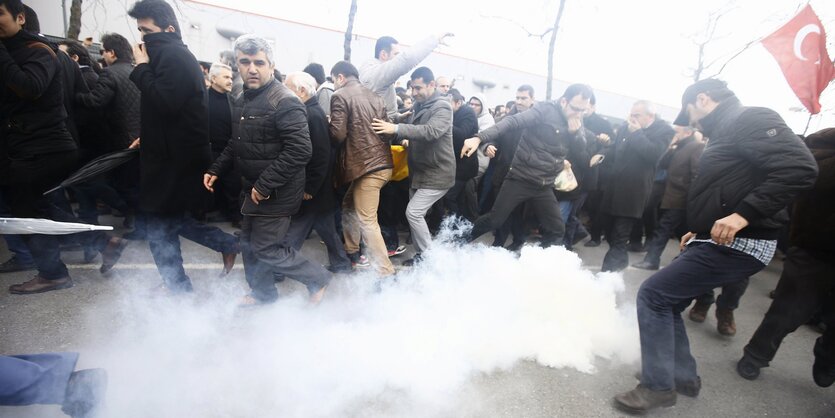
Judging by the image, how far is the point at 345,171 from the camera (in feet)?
12.3

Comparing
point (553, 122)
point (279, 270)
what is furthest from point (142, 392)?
point (553, 122)

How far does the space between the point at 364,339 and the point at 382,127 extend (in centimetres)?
180

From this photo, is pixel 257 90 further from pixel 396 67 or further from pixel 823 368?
pixel 823 368

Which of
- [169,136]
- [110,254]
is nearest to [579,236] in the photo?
[169,136]

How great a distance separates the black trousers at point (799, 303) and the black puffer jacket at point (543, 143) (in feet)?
6.58

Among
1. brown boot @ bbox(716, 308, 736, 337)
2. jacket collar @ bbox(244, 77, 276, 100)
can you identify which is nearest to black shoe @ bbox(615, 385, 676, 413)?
brown boot @ bbox(716, 308, 736, 337)

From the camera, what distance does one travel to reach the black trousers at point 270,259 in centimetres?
302

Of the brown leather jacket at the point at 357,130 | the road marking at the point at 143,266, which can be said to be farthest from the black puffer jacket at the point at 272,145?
the road marking at the point at 143,266

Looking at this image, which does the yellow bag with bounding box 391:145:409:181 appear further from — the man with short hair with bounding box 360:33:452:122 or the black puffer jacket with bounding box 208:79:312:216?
the black puffer jacket with bounding box 208:79:312:216

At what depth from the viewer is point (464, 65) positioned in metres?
20.0

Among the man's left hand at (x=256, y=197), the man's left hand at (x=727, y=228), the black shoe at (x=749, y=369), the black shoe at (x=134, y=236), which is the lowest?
the black shoe at (x=134, y=236)

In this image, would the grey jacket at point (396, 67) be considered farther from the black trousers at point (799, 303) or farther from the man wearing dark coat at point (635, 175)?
the black trousers at point (799, 303)

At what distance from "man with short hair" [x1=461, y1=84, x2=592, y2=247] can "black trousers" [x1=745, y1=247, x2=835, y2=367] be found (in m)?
1.80

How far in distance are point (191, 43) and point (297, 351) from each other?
54.3 feet
